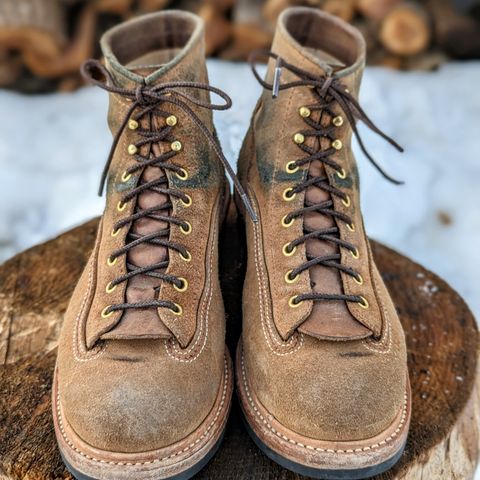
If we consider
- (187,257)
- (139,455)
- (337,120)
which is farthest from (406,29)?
(139,455)

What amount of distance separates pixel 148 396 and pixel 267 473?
0.31m

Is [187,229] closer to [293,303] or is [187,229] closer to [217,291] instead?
[217,291]

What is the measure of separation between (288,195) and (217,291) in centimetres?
27

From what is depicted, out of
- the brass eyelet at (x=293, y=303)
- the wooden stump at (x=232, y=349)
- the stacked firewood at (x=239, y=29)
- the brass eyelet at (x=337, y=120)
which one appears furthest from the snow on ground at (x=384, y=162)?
the brass eyelet at (x=293, y=303)

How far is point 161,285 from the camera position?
4.02 feet

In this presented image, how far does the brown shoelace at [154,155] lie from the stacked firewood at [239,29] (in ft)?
6.31

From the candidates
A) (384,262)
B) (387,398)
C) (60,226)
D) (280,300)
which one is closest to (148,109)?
(280,300)

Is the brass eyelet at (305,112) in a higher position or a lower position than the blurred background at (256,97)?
higher

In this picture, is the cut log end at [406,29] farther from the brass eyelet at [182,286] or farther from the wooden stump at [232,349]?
the brass eyelet at [182,286]

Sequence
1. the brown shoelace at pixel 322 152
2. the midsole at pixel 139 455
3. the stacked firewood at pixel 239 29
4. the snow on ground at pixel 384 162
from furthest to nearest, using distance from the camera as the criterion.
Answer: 1. the stacked firewood at pixel 239 29
2. the snow on ground at pixel 384 162
3. the brown shoelace at pixel 322 152
4. the midsole at pixel 139 455

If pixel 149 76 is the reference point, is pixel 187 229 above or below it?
below

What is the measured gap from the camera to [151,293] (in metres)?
1.21

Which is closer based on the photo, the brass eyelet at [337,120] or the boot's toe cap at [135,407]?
the boot's toe cap at [135,407]

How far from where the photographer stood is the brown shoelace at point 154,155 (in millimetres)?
1271
